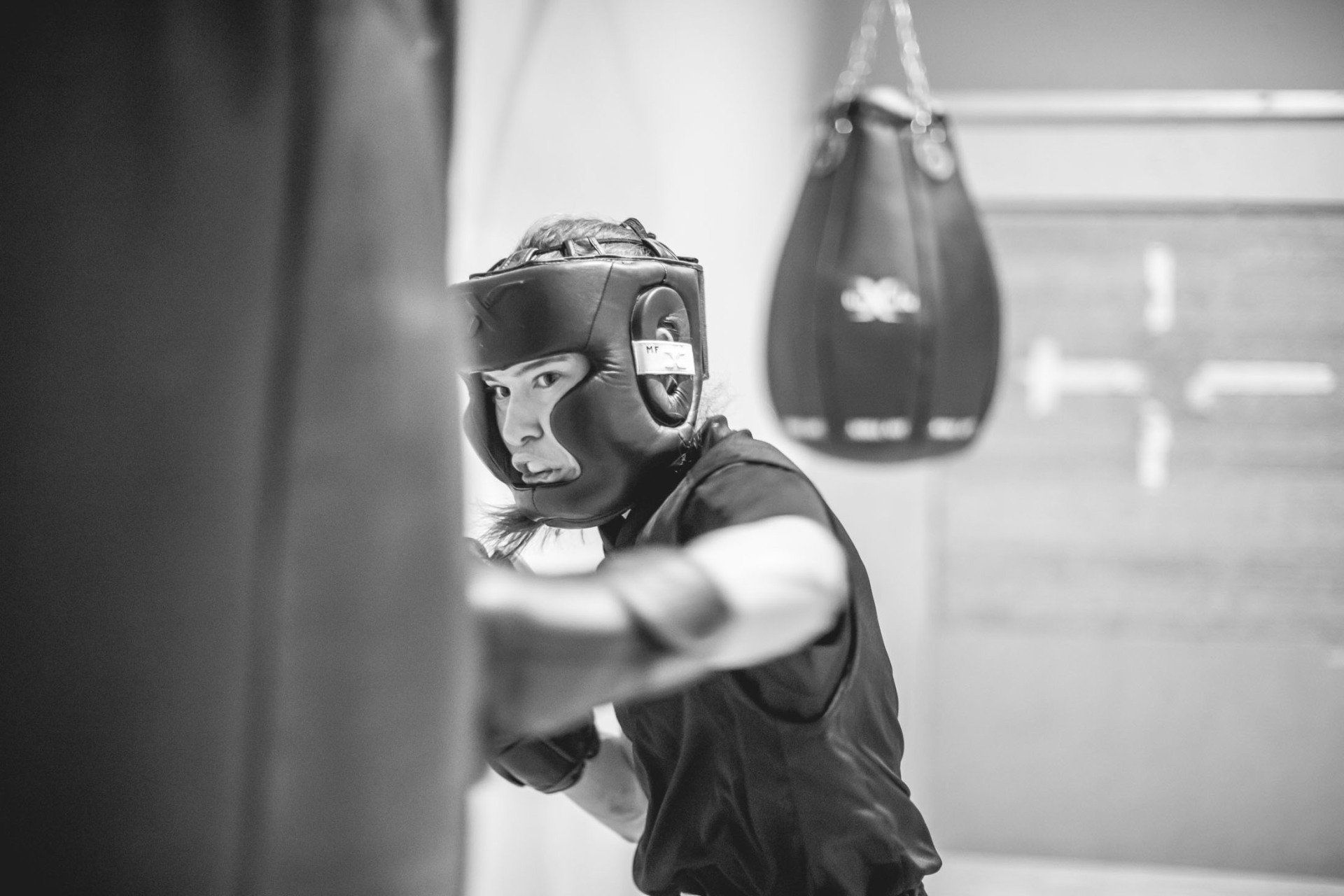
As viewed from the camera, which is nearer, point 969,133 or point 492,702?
point 492,702

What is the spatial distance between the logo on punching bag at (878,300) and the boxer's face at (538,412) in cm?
159

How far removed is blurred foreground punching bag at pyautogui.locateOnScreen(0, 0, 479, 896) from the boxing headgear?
0.34 meters

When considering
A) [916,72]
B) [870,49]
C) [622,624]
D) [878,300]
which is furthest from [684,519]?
A: [870,49]

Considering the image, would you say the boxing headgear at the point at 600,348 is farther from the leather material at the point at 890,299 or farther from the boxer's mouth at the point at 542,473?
the leather material at the point at 890,299

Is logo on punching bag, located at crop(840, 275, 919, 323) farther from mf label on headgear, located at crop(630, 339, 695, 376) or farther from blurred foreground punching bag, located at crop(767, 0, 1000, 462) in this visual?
mf label on headgear, located at crop(630, 339, 695, 376)

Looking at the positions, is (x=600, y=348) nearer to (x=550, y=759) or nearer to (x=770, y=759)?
(x=770, y=759)

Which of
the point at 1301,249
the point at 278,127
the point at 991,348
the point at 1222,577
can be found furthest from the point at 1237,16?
the point at 278,127

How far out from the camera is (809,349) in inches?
99.9

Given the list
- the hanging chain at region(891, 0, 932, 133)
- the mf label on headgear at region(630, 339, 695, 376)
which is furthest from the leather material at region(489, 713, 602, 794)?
the hanging chain at region(891, 0, 932, 133)

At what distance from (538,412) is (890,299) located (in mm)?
1620

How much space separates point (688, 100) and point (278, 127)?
192 centimetres

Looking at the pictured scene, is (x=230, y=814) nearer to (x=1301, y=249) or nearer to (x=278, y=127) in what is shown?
(x=278, y=127)

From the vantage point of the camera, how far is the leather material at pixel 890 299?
8.00 feet

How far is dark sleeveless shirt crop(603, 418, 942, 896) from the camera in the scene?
2.78 feet
